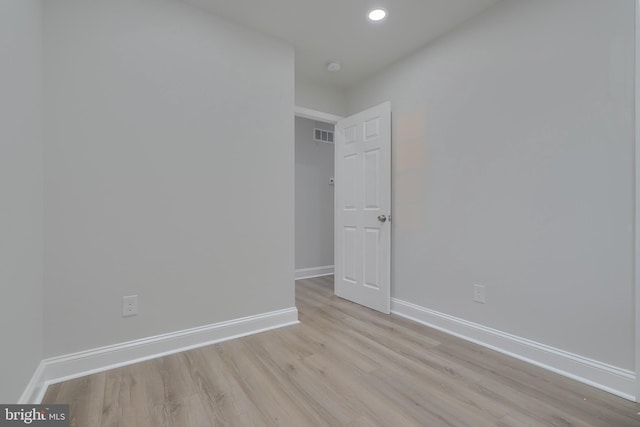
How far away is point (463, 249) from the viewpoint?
234cm

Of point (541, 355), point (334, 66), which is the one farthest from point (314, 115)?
point (541, 355)

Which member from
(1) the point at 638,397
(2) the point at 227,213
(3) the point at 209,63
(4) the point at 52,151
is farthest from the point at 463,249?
(4) the point at 52,151

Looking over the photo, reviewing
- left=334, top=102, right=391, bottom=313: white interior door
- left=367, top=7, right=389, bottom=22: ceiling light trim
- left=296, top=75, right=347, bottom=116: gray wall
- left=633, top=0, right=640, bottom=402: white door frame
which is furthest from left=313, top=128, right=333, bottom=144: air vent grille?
left=633, top=0, right=640, bottom=402: white door frame

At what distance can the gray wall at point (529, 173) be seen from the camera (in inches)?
63.6

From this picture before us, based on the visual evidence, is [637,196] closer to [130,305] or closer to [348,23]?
[348,23]

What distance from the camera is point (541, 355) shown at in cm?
187

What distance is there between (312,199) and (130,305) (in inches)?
117

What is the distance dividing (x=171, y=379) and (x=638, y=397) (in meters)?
2.50

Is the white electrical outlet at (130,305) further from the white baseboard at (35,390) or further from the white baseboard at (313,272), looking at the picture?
the white baseboard at (313,272)

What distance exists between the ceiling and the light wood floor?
2479 millimetres

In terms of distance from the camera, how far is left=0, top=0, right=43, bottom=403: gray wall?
1.21 m

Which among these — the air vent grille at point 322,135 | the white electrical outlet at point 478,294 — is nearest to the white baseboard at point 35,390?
the white electrical outlet at point 478,294

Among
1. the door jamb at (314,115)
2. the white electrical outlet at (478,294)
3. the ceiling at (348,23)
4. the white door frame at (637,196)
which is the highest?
the ceiling at (348,23)

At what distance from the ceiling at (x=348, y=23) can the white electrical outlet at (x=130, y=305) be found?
6.89 ft
